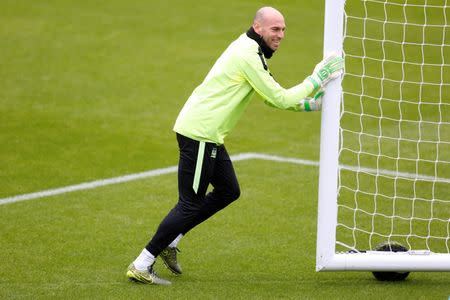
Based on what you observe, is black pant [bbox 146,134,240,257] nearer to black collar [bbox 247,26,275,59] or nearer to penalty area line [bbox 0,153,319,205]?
black collar [bbox 247,26,275,59]

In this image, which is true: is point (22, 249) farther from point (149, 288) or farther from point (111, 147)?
point (111, 147)

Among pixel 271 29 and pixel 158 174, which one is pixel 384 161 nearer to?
pixel 158 174

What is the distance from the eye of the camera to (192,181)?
7.15 metres

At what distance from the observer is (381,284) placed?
728 centimetres

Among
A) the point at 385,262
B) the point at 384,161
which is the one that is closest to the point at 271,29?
the point at 385,262

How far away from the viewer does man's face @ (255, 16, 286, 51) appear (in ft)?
22.6

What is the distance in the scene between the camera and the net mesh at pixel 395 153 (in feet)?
28.2

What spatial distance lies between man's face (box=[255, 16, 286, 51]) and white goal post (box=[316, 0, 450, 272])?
0.36 m

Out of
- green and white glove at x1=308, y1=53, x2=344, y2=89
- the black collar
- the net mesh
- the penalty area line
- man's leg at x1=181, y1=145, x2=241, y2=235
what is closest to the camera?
green and white glove at x1=308, y1=53, x2=344, y2=89

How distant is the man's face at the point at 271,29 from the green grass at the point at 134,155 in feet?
6.48

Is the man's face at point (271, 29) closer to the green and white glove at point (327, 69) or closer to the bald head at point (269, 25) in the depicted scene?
the bald head at point (269, 25)

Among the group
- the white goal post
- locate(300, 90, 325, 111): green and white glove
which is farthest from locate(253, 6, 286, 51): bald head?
locate(300, 90, 325, 111): green and white glove

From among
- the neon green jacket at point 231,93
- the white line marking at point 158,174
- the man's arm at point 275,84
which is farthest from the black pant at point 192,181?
Answer: the white line marking at point 158,174

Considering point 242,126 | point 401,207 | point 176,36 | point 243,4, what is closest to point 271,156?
point 242,126
